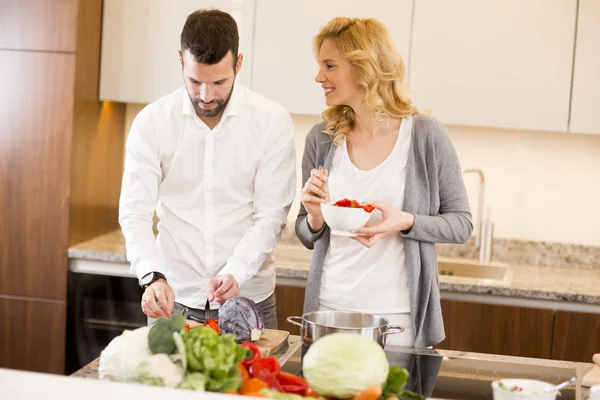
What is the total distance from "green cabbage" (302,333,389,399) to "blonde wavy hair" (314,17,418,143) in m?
1.06

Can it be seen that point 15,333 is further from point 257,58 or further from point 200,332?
point 200,332

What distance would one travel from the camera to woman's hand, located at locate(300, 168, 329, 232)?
2180 mm

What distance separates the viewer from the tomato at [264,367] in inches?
56.6

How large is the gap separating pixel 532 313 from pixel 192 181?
1.38 m

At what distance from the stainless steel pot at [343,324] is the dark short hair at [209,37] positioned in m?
0.72

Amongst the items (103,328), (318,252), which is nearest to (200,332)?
(318,252)

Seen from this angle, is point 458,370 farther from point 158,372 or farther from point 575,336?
point 575,336

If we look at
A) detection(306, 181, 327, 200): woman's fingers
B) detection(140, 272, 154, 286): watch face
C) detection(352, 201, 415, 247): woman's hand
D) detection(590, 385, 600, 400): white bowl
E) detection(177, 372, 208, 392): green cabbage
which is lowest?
detection(590, 385, 600, 400): white bowl

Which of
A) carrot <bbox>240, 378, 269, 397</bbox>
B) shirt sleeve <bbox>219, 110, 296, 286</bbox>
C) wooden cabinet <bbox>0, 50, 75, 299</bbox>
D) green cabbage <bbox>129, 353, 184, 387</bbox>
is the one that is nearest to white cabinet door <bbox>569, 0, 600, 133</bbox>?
shirt sleeve <bbox>219, 110, 296, 286</bbox>

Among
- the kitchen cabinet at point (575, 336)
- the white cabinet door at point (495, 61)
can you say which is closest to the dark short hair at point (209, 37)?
the white cabinet door at point (495, 61)

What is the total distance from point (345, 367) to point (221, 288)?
777mm

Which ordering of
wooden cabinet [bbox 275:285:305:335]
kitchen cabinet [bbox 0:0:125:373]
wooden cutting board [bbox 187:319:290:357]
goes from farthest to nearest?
kitchen cabinet [bbox 0:0:125:373]
wooden cabinet [bbox 275:285:305:335]
wooden cutting board [bbox 187:319:290:357]

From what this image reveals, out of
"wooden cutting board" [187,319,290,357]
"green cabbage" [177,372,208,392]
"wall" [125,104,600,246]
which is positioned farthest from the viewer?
"wall" [125,104,600,246]

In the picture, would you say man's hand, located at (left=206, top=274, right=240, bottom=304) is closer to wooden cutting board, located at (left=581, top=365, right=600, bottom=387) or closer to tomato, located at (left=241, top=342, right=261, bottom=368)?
tomato, located at (left=241, top=342, right=261, bottom=368)
